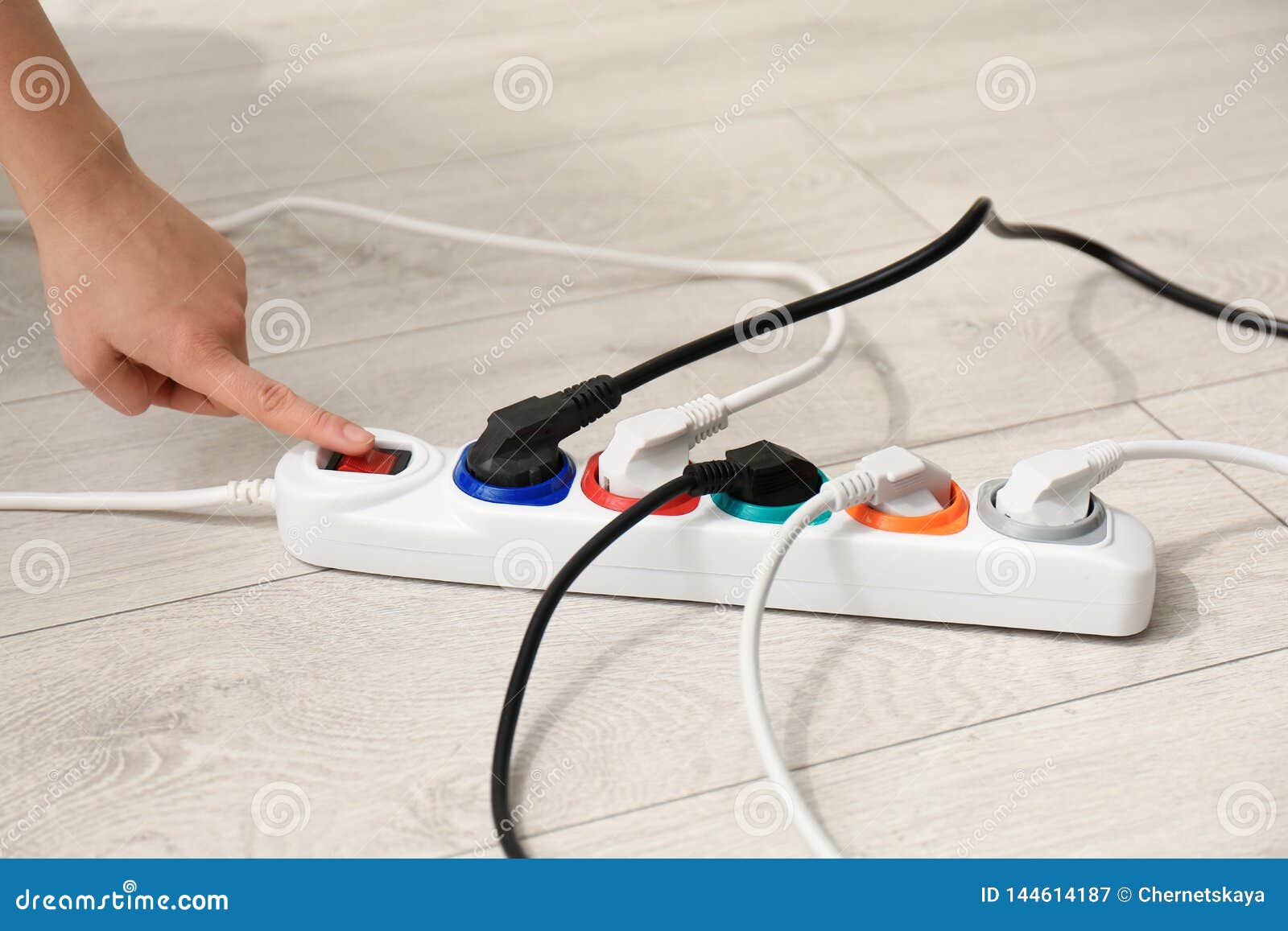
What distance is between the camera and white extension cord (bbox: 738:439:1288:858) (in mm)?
473

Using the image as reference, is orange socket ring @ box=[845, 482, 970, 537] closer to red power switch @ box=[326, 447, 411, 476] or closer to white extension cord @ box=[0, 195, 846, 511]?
white extension cord @ box=[0, 195, 846, 511]

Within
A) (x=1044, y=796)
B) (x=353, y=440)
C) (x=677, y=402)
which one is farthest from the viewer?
(x=677, y=402)

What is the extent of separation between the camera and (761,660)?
541mm

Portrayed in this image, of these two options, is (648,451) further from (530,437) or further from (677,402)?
(677,402)

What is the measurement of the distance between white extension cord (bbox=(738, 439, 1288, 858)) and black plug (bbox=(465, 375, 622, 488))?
0.37 feet

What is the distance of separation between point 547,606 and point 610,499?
71 mm

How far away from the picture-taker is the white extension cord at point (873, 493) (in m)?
0.47

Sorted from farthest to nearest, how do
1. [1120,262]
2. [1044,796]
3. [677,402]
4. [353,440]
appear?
[1120,262]
[677,402]
[353,440]
[1044,796]

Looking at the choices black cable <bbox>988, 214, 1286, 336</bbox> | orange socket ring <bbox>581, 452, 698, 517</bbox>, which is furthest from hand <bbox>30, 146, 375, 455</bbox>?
black cable <bbox>988, 214, 1286, 336</bbox>

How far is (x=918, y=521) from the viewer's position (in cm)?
54

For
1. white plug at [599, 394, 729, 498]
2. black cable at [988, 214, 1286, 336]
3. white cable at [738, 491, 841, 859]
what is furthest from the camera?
black cable at [988, 214, 1286, 336]

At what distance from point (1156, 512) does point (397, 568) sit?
0.38m

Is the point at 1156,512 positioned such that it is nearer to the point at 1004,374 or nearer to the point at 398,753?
the point at 1004,374

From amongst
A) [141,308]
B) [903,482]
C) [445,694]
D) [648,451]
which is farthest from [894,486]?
[141,308]
